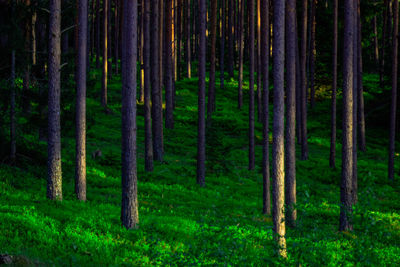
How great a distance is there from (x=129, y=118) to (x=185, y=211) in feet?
15.0

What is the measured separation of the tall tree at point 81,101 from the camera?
42.4 ft

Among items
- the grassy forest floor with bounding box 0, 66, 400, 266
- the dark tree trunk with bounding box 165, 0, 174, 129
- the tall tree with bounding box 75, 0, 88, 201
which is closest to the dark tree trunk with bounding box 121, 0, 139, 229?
the grassy forest floor with bounding box 0, 66, 400, 266

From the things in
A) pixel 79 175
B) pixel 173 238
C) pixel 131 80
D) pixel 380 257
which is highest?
pixel 131 80

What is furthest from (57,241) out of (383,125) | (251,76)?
(383,125)

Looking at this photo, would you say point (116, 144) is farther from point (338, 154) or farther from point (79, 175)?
point (338, 154)

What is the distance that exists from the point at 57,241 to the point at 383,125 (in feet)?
106

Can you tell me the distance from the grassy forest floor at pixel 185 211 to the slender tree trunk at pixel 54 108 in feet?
1.93

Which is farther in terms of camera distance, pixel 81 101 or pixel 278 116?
pixel 81 101

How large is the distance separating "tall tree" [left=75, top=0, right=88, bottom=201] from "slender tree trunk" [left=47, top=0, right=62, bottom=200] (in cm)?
78

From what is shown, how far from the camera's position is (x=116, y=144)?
24516 mm

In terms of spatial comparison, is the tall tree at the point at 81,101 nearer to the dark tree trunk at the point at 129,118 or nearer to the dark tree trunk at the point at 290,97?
the dark tree trunk at the point at 129,118

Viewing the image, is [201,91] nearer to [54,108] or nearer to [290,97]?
[290,97]

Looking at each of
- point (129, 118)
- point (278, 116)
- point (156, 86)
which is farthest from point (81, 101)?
point (156, 86)

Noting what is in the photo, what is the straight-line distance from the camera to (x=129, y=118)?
10.5 meters
